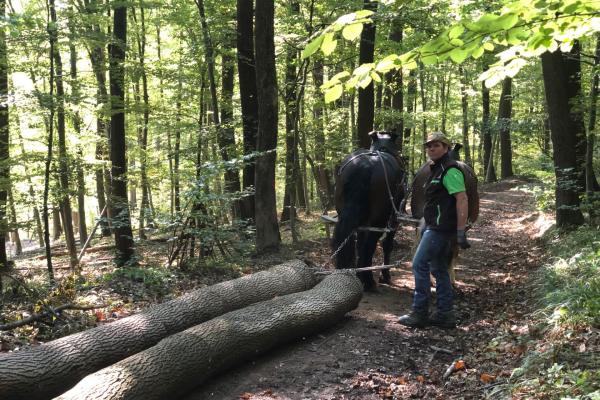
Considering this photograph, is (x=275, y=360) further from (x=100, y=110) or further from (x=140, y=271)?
(x=100, y=110)

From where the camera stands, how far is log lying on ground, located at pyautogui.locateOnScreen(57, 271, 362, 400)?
3453 millimetres

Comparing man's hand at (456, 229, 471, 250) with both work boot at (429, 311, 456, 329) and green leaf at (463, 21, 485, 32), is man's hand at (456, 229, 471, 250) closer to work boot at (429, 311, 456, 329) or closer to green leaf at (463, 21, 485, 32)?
work boot at (429, 311, 456, 329)

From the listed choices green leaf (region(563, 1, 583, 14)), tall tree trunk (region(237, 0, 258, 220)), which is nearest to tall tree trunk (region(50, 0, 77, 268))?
tall tree trunk (region(237, 0, 258, 220))

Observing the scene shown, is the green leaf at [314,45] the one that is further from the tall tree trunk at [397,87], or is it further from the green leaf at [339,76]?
the tall tree trunk at [397,87]

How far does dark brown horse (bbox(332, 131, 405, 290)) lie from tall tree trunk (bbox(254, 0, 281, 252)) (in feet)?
7.13

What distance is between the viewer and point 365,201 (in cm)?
670

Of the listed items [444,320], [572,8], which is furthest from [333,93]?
[444,320]

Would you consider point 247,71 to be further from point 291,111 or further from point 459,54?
point 459,54

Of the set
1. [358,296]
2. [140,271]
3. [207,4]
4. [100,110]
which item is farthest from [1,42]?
[358,296]

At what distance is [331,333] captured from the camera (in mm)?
5441

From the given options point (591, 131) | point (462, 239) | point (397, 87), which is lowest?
point (462, 239)

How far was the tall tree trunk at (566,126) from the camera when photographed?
29.4ft

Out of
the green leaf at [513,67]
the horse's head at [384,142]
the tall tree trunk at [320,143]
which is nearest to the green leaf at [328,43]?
the green leaf at [513,67]

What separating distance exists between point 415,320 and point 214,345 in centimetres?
261
